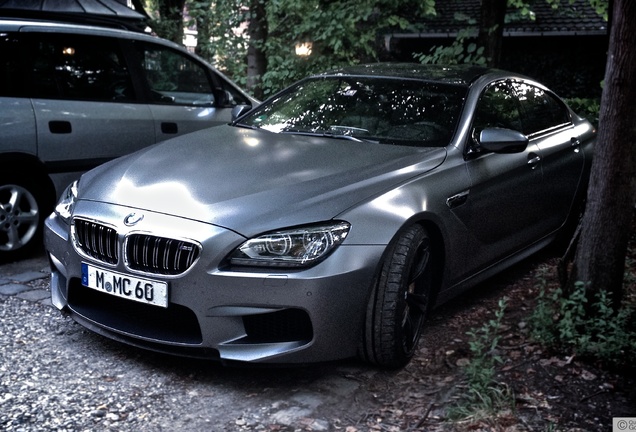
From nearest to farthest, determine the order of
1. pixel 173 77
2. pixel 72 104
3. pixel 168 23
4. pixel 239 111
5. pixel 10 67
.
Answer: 1. pixel 239 111
2. pixel 10 67
3. pixel 72 104
4. pixel 173 77
5. pixel 168 23

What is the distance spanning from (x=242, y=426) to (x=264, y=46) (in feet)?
28.7

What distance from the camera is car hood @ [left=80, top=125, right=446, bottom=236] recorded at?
143 inches

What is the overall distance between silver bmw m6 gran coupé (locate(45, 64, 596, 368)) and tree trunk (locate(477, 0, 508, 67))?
152 inches

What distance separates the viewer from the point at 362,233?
12.0ft

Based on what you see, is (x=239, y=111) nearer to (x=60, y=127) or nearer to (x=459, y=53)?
(x=60, y=127)

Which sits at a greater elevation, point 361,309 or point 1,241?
point 361,309

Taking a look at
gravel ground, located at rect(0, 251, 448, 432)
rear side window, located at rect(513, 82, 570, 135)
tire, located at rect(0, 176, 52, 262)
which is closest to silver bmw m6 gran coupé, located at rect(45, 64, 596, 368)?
gravel ground, located at rect(0, 251, 448, 432)

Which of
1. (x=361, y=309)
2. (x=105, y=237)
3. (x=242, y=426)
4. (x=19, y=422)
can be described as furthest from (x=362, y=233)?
(x=19, y=422)

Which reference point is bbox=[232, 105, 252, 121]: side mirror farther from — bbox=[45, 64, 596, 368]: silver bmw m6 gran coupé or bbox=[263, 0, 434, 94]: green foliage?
bbox=[263, 0, 434, 94]: green foliage

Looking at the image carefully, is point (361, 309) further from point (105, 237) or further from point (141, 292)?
point (105, 237)

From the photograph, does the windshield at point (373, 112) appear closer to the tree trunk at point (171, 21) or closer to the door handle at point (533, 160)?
the door handle at point (533, 160)

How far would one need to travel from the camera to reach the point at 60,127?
5.93m

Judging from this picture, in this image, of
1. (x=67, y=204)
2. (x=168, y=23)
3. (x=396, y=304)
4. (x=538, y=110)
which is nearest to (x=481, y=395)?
(x=396, y=304)

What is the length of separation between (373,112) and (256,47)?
703 centimetres
